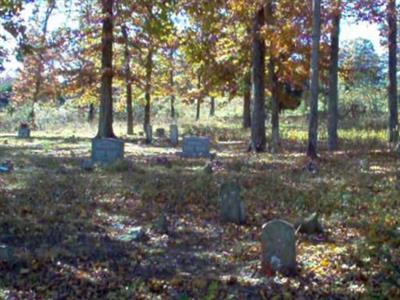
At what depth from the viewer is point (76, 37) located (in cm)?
2841

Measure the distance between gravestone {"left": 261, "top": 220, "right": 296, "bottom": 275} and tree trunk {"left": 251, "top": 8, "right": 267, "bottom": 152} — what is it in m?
15.1

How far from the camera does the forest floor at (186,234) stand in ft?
21.1

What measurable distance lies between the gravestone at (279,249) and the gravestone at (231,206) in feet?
8.98

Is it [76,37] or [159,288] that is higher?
[76,37]

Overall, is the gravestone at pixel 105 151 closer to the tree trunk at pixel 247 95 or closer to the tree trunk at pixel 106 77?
the tree trunk at pixel 106 77

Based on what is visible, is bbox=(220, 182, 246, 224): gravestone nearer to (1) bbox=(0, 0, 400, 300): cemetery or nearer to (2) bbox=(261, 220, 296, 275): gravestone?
(1) bbox=(0, 0, 400, 300): cemetery

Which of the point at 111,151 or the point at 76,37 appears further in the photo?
the point at 76,37

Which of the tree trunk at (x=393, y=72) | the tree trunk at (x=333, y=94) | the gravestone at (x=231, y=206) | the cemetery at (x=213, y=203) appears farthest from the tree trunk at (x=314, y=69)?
the gravestone at (x=231, y=206)

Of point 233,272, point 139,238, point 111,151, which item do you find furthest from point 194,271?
point 111,151

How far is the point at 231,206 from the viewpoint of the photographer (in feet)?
32.2

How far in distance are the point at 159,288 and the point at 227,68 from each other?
1145 inches

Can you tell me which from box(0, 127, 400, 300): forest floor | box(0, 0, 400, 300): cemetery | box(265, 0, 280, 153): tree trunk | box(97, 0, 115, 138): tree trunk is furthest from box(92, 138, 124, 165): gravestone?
box(97, 0, 115, 138): tree trunk

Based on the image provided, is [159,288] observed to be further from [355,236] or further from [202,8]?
[202,8]

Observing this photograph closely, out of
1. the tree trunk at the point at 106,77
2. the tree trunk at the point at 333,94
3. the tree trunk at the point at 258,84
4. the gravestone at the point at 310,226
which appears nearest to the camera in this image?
the gravestone at the point at 310,226
